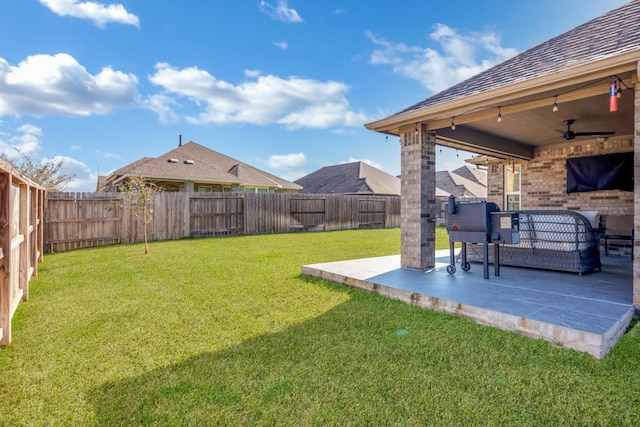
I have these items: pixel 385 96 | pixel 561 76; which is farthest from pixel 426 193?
pixel 385 96

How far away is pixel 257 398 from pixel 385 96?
40.6 ft

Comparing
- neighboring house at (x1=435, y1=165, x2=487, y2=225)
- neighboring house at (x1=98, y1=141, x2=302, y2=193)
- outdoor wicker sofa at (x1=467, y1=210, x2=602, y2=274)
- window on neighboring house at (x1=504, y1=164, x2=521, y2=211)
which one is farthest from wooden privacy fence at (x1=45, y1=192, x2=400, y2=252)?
neighboring house at (x1=435, y1=165, x2=487, y2=225)

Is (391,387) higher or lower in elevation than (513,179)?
lower

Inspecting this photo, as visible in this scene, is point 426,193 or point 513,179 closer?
point 426,193

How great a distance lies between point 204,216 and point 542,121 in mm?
10811

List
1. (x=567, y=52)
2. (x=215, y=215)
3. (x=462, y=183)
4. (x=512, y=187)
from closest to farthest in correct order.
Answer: (x=567, y=52) → (x=512, y=187) → (x=215, y=215) → (x=462, y=183)

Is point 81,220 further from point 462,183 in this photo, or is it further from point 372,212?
point 462,183

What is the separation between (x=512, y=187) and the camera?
953 cm

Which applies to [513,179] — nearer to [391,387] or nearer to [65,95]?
[391,387]

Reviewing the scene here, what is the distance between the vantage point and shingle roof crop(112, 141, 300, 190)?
15117mm

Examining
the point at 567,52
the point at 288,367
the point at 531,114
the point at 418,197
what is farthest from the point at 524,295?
the point at 567,52

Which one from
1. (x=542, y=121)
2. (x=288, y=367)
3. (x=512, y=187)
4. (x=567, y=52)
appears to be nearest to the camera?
(x=288, y=367)

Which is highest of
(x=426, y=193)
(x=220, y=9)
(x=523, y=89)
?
(x=220, y=9)

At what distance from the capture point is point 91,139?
15.6 metres
